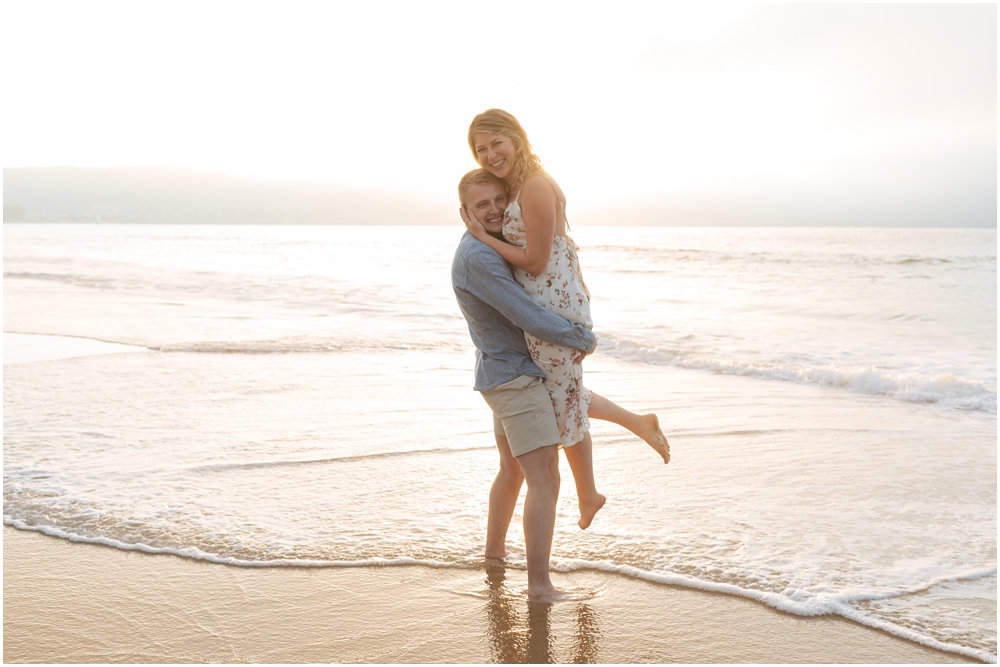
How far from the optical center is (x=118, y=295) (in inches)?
720

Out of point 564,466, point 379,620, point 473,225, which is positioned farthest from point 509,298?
point 564,466

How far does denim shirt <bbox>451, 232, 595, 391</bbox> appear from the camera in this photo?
10.4ft

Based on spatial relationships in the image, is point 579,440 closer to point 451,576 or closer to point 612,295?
point 451,576

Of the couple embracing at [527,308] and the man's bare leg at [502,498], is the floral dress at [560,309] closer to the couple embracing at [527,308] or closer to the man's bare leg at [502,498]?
the couple embracing at [527,308]

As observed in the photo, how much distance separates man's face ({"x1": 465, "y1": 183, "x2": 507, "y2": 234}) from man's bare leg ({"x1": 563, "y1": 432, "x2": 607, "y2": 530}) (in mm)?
1037

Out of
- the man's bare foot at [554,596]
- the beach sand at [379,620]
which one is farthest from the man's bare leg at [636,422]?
the man's bare foot at [554,596]

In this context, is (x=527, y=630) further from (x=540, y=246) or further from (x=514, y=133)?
(x=514, y=133)

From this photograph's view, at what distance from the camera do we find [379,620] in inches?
128

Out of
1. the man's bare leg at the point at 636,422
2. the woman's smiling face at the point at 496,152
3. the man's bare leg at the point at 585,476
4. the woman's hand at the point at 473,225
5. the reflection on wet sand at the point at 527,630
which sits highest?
the woman's smiling face at the point at 496,152

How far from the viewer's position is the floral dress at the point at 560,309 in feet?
10.8

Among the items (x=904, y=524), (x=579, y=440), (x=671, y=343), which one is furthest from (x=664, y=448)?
(x=671, y=343)

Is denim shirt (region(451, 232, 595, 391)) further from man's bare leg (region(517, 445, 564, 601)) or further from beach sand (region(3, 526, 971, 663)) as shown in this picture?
beach sand (region(3, 526, 971, 663))

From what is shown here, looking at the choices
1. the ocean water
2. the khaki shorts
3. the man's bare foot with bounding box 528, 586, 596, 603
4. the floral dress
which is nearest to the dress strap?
the floral dress

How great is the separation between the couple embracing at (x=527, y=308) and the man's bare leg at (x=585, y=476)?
Answer: 8 cm
